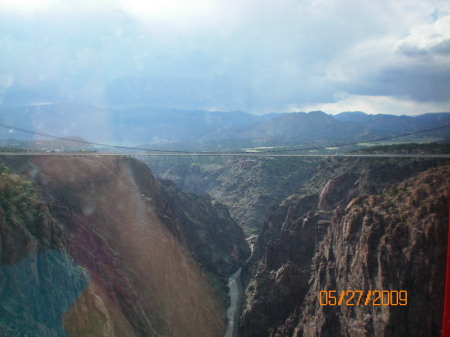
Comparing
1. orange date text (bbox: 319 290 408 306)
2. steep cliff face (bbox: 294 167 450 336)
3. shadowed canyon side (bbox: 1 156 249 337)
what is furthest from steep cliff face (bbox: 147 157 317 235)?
orange date text (bbox: 319 290 408 306)

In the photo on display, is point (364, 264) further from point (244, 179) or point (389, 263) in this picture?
point (244, 179)

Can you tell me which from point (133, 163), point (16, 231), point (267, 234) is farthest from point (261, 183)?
point (16, 231)

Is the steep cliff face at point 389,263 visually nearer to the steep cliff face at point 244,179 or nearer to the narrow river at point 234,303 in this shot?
the narrow river at point 234,303

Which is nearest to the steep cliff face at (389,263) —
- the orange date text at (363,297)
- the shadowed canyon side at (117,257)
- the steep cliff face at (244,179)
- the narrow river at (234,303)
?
the orange date text at (363,297)

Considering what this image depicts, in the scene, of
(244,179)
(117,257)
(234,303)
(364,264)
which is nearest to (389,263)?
(364,264)

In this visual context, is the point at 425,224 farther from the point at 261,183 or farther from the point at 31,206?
the point at 261,183

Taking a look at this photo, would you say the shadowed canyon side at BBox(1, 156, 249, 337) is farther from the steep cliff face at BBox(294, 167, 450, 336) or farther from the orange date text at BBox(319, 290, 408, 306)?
the orange date text at BBox(319, 290, 408, 306)
